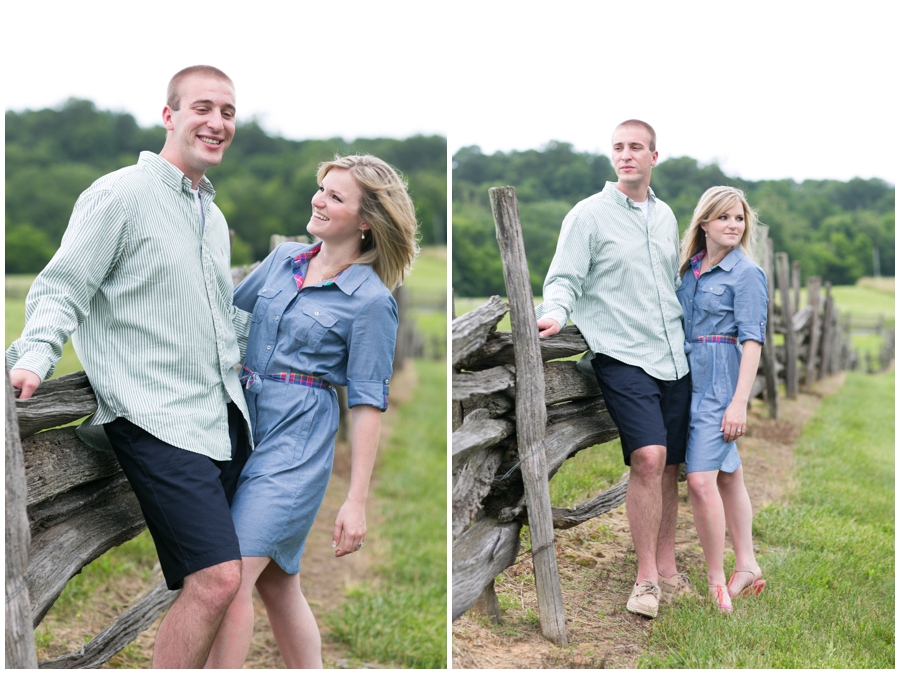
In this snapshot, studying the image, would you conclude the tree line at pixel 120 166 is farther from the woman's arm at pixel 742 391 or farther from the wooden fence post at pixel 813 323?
the woman's arm at pixel 742 391

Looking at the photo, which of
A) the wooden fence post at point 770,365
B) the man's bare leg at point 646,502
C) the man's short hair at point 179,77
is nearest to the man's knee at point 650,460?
the man's bare leg at point 646,502

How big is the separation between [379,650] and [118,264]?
267 cm

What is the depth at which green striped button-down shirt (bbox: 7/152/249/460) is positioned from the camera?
2186mm

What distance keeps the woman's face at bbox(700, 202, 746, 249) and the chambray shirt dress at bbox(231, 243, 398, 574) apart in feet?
4.72

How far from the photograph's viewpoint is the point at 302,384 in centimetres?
258

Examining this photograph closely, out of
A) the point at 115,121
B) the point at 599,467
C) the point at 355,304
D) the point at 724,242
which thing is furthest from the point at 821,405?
the point at 115,121

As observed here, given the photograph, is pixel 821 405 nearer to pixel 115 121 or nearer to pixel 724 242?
pixel 724 242

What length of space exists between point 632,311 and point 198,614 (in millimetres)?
1871

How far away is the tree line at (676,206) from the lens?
4621mm

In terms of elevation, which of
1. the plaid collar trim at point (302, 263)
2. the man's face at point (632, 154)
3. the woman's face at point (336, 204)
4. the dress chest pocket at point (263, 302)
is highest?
the man's face at point (632, 154)

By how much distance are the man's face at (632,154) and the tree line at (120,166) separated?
3451cm

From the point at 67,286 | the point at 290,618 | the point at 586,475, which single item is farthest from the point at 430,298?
the point at 67,286

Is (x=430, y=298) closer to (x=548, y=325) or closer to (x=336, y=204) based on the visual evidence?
(x=548, y=325)

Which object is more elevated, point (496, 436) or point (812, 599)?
point (496, 436)
